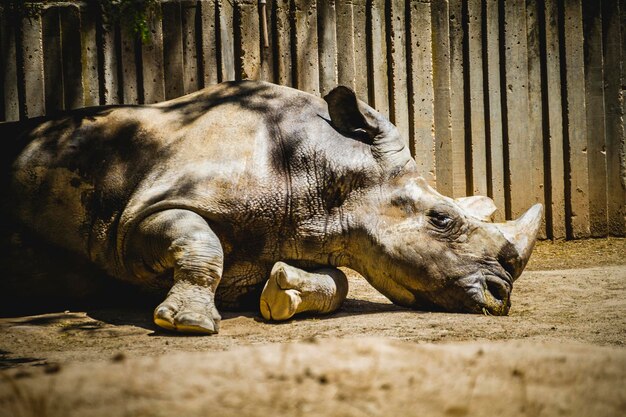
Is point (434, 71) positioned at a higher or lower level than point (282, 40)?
lower

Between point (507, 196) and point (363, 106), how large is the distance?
259cm

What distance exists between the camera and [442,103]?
24.5 ft

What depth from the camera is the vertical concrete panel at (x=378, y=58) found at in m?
7.27

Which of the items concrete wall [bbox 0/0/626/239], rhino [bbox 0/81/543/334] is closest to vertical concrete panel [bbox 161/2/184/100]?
concrete wall [bbox 0/0/626/239]

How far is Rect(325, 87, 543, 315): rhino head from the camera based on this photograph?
5.22 metres

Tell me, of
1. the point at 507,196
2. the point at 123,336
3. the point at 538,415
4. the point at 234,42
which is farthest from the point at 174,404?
the point at 507,196

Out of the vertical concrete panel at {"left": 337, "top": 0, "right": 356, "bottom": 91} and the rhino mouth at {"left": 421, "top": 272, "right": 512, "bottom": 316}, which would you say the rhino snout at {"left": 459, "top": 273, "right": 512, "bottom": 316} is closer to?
the rhino mouth at {"left": 421, "top": 272, "right": 512, "bottom": 316}

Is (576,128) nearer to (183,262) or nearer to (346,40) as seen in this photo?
(346,40)

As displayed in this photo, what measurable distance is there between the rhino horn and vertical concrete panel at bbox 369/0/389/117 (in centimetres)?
222

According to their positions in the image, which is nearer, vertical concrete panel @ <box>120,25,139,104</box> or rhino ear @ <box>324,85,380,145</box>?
rhino ear @ <box>324,85,380,145</box>

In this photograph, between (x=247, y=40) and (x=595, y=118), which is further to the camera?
(x=595, y=118)

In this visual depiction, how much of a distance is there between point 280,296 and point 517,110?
12.6 feet

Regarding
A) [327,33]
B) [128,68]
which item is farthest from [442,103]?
[128,68]

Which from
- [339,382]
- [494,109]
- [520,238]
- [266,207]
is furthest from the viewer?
[494,109]
